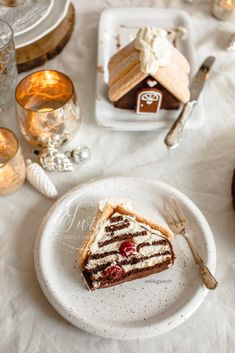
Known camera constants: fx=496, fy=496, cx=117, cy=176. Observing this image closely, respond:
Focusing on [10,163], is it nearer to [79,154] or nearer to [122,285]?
[79,154]

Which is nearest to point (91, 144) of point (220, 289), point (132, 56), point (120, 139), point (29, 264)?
point (120, 139)

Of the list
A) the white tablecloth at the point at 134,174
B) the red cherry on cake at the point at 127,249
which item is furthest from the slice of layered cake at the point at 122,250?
the white tablecloth at the point at 134,174

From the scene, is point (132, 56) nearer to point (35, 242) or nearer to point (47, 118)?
point (47, 118)

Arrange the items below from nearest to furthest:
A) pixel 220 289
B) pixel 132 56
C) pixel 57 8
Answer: pixel 220 289
pixel 132 56
pixel 57 8

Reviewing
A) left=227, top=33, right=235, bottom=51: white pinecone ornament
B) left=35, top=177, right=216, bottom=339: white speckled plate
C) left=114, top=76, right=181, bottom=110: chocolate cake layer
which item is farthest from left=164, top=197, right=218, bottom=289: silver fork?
left=227, top=33, right=235, bottom=51: white pinecone ornament

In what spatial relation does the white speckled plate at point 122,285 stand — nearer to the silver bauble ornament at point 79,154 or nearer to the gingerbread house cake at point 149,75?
the silver bauble ornament at point 79,154

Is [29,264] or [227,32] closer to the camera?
[29,264]
